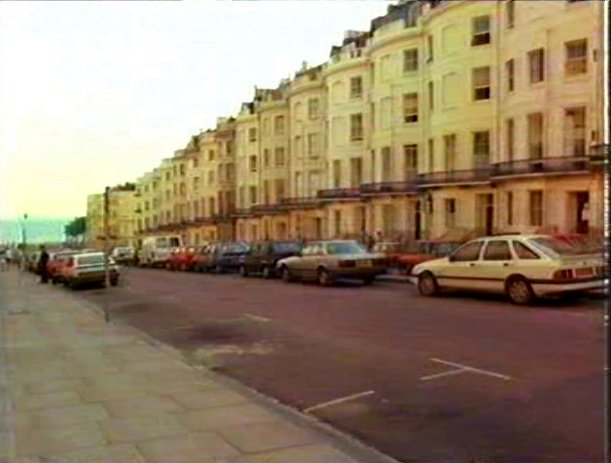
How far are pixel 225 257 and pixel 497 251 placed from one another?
832 inches

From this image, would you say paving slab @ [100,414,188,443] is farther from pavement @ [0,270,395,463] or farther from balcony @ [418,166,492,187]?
balcony @ [418,166,492,187]

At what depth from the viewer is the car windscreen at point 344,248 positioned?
22953 mm

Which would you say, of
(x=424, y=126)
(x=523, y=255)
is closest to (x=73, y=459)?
(x=523, y=255)

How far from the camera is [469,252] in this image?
53.9ft

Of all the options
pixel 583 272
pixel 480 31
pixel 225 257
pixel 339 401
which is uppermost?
pixel 480 31

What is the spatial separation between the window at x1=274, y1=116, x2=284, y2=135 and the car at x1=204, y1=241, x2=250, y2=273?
21.4 m


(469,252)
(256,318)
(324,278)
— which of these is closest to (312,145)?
(324,278)

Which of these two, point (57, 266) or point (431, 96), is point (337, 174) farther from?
point (57, 266)

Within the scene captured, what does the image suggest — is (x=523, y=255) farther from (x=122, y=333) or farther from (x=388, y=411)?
(x=388, y=411)

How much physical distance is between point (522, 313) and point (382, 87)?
29.8 metres

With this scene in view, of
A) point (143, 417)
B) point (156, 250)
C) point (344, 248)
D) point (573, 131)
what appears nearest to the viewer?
point (143, 417)

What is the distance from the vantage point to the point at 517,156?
3188cm

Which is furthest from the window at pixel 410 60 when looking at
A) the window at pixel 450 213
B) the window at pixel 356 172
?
the window at pixel 450 213

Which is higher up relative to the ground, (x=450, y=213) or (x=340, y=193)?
(x=340, y=193)
